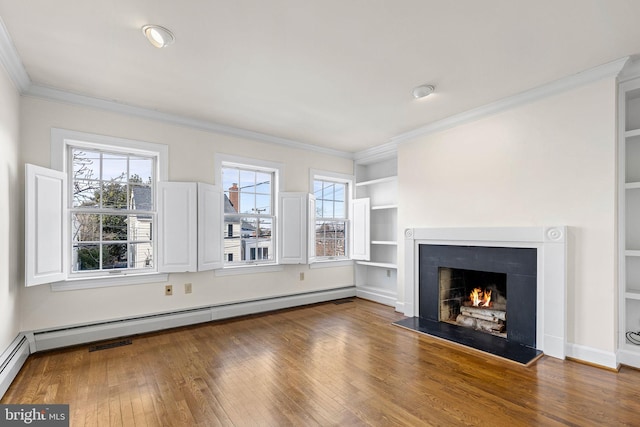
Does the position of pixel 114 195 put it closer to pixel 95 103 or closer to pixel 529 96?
pixel 95 103

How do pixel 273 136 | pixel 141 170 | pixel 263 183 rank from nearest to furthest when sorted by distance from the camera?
pixel 141 170, pixel 273 136, pixel 263 183

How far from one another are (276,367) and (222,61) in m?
2.69

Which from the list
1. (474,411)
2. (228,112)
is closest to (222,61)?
(228,112)

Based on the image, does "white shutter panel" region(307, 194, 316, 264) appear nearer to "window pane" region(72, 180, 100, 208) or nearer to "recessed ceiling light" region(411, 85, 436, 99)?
"recessed ceiling light" region(411, 85, 436, 99)

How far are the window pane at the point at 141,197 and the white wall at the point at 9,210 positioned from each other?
0.97 meters

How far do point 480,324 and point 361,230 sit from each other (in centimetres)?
231

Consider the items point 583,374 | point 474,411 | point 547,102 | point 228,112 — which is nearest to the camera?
point 474,411

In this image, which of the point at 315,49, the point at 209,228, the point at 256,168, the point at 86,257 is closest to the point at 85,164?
the point at 86,257

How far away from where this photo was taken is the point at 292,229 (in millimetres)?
4695

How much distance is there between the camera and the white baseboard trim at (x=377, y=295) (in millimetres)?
4880

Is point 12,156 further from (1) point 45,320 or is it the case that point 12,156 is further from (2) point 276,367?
(2) point 276,367

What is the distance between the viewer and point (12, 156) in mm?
2715

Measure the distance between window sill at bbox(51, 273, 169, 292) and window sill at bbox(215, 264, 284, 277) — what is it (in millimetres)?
698

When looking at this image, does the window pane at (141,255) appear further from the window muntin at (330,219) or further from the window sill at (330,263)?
the window muntin at (330,219)
